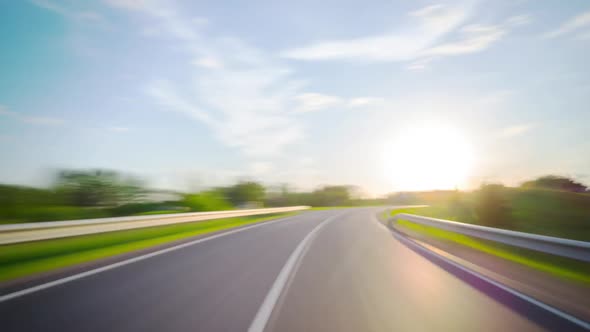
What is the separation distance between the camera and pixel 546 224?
38.8 feet

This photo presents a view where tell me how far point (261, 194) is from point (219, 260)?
69.2 meters

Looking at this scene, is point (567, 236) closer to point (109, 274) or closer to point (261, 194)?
point (109, 274)

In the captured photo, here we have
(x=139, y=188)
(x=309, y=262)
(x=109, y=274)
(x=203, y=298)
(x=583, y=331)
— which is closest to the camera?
(x=583, y=331)

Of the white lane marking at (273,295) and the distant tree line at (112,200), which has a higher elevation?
the distant tree line at (112,200)

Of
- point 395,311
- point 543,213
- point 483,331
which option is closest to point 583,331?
point 483,331

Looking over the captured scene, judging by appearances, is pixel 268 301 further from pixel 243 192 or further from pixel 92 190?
pixel 243 192

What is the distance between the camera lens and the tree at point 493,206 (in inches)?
550

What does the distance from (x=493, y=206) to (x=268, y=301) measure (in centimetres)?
1262

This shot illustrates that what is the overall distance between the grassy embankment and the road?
2765mm

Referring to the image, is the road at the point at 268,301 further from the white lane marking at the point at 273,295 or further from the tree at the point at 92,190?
the tree at the point at 92,190

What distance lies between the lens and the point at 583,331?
156 inches

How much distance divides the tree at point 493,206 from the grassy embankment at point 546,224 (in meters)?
0.25

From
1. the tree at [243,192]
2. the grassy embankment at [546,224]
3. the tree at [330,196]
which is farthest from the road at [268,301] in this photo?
the tree at [330,196]

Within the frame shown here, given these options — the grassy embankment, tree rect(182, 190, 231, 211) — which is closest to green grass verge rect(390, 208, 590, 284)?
the grassy embankment
